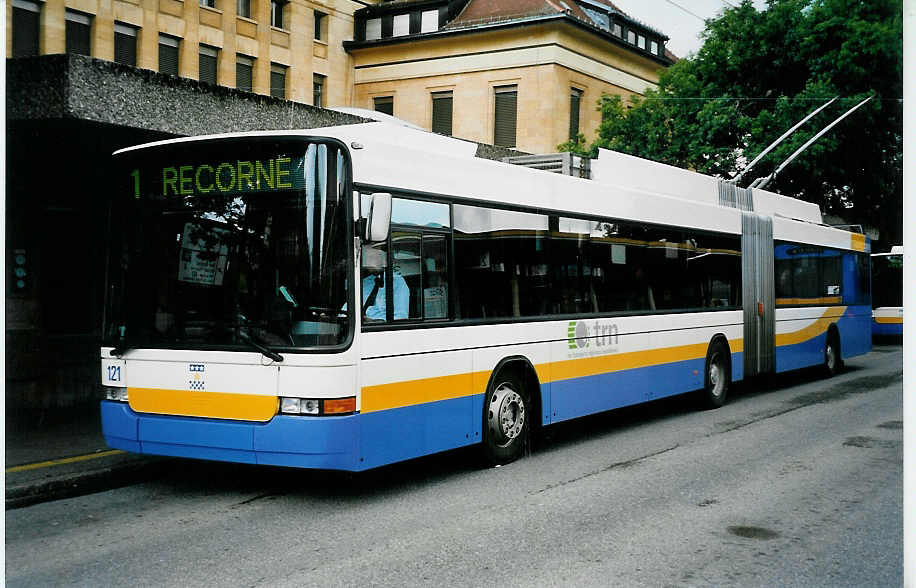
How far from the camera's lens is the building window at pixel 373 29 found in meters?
48.6

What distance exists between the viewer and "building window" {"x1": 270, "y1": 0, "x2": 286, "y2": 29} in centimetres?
4338

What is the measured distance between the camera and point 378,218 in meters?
7.31

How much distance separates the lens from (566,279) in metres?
10.3

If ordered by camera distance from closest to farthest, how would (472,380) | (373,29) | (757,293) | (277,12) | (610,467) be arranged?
(472,380) < (610,467) < (757,293) < (277,12) < (373,29)

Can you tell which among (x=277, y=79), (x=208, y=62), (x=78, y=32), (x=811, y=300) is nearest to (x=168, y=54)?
(x=208, y=62)

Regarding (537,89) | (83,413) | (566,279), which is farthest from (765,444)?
(537,89)

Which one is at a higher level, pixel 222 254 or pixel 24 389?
pixel 222 254

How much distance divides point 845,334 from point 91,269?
13.5 meters

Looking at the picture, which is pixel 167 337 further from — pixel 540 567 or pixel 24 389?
pixel 24 389

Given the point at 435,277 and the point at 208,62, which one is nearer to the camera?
the point at 435,277

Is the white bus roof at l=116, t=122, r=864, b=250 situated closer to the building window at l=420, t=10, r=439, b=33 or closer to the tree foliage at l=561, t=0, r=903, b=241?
the tree foliage at l=561, t=0, r=903, b=241

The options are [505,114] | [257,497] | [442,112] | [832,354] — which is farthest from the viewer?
[442,112]

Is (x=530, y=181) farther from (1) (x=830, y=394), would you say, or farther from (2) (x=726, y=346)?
(1) (x=830, y=394)

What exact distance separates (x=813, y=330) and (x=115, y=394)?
12.9m
